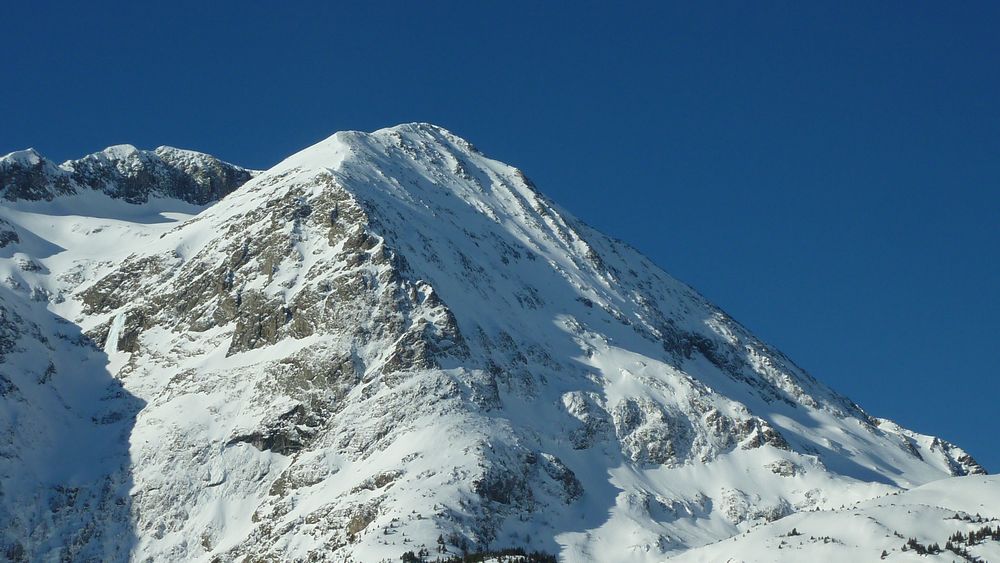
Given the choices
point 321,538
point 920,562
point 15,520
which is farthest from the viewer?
point 15,520

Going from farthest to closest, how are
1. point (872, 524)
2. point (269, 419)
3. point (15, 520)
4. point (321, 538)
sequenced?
point (269, 419) < point (15, 520) < point (321, 538) < point (872, 524)

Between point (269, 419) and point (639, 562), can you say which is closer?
point (639, 562)

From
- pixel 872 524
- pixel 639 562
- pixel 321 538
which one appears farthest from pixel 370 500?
pixel 872 524

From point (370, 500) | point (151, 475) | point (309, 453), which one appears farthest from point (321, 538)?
point (151, 475)

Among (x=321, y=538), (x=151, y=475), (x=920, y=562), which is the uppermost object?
(x=151, y=475)

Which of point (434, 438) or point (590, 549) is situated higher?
point (434, 438)

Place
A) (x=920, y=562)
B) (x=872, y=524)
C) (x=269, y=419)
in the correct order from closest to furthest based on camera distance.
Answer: (x=920, y=562)
(x=872, y=524)
(x=269, y=419)

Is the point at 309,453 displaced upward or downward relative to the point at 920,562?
upward

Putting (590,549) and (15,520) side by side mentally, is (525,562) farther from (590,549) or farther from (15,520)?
(15,520)

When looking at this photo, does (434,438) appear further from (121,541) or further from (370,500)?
(121,541)
